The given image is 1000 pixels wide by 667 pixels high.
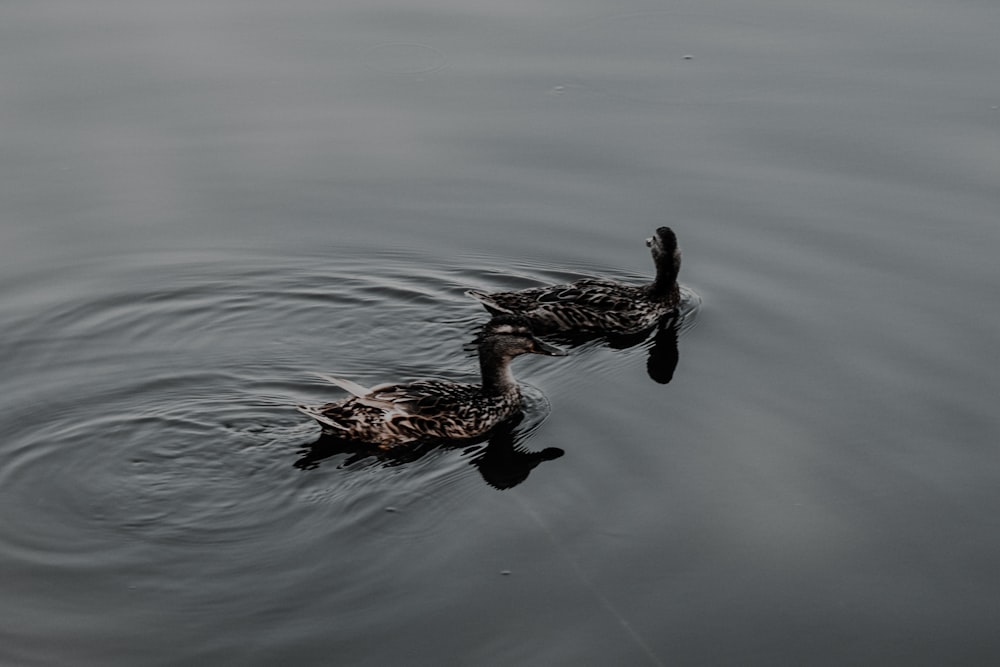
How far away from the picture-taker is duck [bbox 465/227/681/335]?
11.0 m

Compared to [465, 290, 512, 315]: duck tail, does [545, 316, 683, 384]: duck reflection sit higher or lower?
lower

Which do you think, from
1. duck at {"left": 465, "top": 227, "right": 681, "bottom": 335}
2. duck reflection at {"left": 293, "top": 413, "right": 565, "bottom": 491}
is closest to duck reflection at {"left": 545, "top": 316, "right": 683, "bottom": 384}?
duck at {"left": 465, "top": 227, "right": 681, "bottom": 335}

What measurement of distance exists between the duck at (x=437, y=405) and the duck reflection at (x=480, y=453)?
0.05 meters

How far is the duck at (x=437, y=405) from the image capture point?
29.8 ft

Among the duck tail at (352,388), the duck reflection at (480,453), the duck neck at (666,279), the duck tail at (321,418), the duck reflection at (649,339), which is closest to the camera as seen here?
the duck reflection at (480,453)

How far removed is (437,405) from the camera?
929cm

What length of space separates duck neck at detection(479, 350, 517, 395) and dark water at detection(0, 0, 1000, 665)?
1.08 feet

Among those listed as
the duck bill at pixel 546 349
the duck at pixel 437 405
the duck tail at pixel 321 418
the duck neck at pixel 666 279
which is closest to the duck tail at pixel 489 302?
the duck bill at pixel 546 349

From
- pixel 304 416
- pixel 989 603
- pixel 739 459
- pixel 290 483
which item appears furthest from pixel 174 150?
pixel 989 603

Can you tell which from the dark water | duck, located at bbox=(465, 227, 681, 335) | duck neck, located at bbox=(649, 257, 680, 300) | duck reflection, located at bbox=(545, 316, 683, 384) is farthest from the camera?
duck neck, located at bbox=(649, 257, 680, 300)

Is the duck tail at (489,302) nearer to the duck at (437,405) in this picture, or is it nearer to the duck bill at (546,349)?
the duck bill at (546,349)

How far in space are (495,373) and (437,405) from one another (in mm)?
652

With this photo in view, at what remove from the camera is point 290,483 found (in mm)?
8570

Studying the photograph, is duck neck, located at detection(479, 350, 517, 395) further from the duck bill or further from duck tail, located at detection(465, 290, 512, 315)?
duck tail, located at detection(465, 290, 512, 315)
